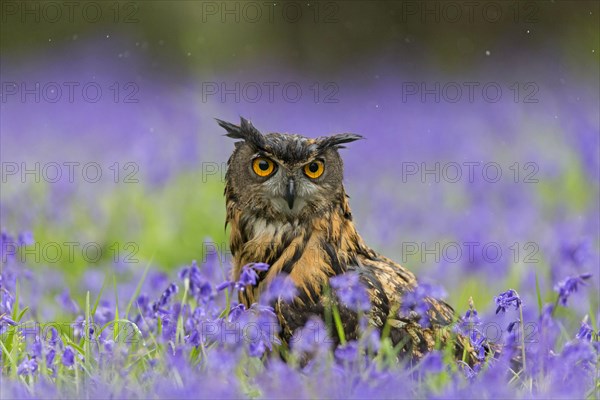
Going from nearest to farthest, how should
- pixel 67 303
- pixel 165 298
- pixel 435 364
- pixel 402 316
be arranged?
1. pixel 435 364
2. pixel 165 298
3. pixel 402 316
4. pixel 67 303

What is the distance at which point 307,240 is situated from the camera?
445 cm

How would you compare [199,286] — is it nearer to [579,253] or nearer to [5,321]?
[5,321]

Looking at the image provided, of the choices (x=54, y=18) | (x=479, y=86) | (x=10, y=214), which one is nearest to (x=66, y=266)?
(x=10, y=214)

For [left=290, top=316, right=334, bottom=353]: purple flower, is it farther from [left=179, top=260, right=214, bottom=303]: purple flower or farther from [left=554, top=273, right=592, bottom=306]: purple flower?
[left=554, top=273, right=592, bottom=306]: purple flower

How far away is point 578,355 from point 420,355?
101 cm

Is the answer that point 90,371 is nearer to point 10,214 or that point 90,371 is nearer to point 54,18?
point 10,214

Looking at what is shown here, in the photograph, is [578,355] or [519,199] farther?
[519,199]

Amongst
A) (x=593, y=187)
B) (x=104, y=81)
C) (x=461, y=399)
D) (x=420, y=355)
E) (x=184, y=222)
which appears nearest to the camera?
(x=461, y=399)

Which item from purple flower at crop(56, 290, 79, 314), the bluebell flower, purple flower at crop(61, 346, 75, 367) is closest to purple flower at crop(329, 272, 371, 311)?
purple flower at crop(61, 346, 75, 367)

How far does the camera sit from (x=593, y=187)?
28.7 feet

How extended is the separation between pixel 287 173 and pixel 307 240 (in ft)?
1.05

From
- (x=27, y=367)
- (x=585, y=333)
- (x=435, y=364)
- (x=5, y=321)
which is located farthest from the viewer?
(x=5, y=321)

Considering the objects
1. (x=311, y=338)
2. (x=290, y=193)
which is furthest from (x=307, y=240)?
(x=311, y=338)

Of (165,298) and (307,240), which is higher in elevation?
(307,240)
